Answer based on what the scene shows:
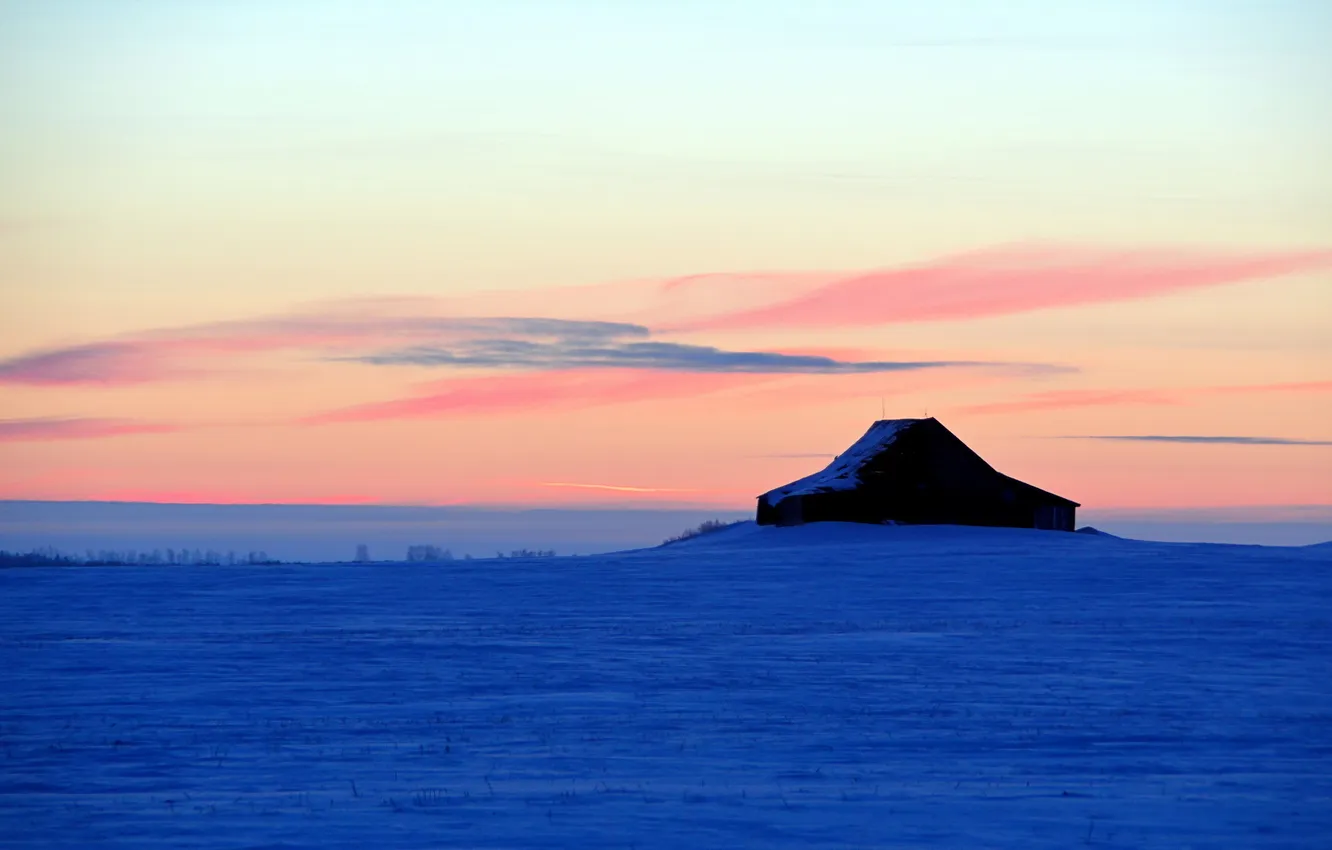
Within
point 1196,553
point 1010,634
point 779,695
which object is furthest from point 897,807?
point 1196,553

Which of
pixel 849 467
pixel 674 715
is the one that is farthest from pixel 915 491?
Result: pixel 674 715

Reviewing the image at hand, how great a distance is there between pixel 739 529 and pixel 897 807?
49220mm

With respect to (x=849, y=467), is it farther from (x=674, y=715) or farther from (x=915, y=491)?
(x=674, y=715)

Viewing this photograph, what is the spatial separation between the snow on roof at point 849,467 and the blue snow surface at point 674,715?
861 inches

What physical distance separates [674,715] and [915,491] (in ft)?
139

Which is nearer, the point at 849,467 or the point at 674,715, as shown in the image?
the point at 674,715

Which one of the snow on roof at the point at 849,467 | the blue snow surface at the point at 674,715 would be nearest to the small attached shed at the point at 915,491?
the snow on roof at the point at 849,467

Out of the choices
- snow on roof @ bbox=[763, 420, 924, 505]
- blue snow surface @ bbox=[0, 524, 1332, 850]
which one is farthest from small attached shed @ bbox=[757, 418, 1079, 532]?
blue snow surface @ bbox=[0, 524, 1332, 850]

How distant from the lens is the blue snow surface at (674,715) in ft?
43.6

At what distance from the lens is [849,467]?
61500 millimetres

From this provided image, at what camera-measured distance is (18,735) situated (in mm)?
17828

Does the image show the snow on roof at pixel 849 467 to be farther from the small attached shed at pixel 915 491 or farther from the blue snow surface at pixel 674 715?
the blue snow surface at pixel 674 715

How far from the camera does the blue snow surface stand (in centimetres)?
1329

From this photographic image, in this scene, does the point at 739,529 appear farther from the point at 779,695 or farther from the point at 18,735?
the point at 18,735
